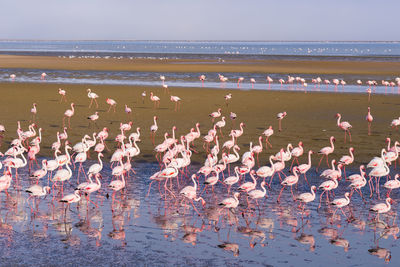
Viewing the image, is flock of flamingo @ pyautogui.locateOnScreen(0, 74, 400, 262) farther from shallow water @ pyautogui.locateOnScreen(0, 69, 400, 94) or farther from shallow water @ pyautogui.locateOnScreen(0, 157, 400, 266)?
shallow water @ pyautogui.locateOnScreen(0, 69, 400, 94)

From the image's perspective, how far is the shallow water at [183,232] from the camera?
34.9 ft

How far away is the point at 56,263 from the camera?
10.3 meters

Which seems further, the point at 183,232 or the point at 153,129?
the point at 153,129

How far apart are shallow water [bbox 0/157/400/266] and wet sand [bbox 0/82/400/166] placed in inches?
215

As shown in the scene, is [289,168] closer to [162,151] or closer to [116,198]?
[162,151]

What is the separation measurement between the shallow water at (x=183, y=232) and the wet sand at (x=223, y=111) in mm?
5469

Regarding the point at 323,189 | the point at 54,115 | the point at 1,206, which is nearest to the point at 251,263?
the point at 323,189

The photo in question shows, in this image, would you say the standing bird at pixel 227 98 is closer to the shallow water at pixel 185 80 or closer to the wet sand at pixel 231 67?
the shallow water at pixel 185 80

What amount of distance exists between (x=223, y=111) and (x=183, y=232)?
18.0m

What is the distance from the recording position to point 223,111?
29781mm

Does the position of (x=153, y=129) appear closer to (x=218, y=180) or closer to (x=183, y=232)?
(x=218, y=180)

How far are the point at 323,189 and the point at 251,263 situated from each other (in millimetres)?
4703

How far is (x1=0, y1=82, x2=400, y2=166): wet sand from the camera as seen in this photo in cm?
2195

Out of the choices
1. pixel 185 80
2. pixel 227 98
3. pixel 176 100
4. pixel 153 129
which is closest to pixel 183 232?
pixel 153 129
